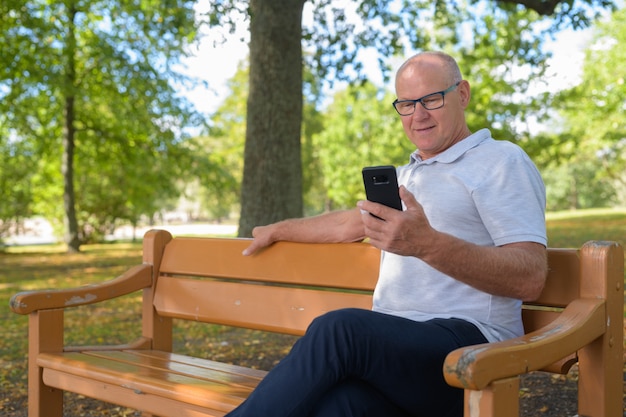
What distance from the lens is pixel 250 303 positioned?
350 centimetres

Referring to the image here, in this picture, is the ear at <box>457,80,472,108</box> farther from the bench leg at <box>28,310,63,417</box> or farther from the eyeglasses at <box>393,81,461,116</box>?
the bench leg at <box>28,310,63,417</box>

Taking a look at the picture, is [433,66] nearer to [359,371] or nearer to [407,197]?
[407,197]

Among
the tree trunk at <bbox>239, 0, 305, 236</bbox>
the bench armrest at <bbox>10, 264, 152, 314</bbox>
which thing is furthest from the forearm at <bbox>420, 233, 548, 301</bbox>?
the tree trunk at <bbox>239, 0, 305, 236</bbox>

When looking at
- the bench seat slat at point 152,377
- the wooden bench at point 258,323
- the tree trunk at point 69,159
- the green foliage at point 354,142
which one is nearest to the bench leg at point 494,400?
the wooden bench at point 258,323

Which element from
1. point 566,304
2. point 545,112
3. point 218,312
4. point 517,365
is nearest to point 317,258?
point 218,312

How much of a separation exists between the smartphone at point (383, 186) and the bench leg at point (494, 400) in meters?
0.64

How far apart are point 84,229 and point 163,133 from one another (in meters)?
7.16

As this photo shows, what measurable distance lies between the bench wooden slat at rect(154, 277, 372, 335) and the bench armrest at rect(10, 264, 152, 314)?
0.12 meters

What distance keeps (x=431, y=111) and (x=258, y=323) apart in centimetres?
129

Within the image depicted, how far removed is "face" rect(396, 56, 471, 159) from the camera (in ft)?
9.34

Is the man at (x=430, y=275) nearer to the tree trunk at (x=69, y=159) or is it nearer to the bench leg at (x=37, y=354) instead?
the bench leg at (x=37, y=354)

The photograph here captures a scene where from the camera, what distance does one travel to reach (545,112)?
19500mm

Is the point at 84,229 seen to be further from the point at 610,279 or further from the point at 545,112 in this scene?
the point at 610,279

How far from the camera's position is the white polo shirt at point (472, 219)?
8.34 ft
